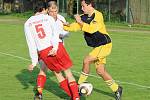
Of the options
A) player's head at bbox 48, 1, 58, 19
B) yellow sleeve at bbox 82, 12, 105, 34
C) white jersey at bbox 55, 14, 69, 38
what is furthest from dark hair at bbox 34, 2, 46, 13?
yellow sleeve at bbox 82, 12, 105, 34

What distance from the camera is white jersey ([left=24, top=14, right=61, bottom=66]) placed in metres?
9.91

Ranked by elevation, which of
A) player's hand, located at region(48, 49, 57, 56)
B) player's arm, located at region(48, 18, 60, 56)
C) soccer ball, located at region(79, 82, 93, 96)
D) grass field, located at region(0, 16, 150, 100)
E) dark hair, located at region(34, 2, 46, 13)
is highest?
dark hair, located at region(34, 2, 46, 13)

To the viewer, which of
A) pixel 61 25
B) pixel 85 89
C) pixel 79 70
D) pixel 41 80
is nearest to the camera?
pixel 85 89

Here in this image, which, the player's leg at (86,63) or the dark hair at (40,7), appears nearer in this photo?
the dark hair at (40,7)

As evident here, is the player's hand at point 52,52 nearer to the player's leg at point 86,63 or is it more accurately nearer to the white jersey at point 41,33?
the white jersey at point 41,33

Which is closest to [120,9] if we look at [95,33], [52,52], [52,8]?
[95,33]

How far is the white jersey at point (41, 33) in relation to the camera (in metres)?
9.91

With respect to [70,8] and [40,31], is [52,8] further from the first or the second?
[70,8]

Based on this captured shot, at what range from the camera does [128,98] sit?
11.3 metres

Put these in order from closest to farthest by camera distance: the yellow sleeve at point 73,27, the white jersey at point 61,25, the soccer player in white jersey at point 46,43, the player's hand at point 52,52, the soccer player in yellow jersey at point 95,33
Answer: the player's hand at point 52,52, the soccer player in white jersey at point 46,43, the soccer player in yellow jersey at point 95,33, the yellow sleeve at point 73,27, the white jersey at point 61,25

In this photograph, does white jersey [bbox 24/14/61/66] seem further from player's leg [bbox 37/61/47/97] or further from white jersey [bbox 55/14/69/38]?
player's leg [bbox 37/61/47/97]

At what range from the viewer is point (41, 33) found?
9961 millimetres

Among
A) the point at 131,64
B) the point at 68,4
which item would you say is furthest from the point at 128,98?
the point at 68,4

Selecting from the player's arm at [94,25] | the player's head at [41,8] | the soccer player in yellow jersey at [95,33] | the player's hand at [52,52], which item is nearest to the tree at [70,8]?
the soccer player in yellow jersey at [95,33]
